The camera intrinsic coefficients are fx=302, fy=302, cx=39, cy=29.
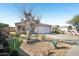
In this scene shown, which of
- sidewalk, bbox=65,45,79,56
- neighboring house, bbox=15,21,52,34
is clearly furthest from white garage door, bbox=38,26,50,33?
sidewalk, bbox=65,45,79,56

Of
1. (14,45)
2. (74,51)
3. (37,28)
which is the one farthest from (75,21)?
(14,45)

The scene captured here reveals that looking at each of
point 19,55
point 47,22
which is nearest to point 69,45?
point 47,22

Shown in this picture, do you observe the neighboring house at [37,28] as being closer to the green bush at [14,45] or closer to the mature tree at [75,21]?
the green bush at [14,45]

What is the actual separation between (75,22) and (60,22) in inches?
6.9

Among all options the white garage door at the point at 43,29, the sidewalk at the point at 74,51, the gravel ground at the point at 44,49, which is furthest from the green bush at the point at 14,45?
the sidewalk at the point at 74,51

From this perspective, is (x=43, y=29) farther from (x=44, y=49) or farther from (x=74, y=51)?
(x=74, y=51)

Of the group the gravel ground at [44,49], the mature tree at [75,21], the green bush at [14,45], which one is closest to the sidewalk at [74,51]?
the gravel ground at [44,49]

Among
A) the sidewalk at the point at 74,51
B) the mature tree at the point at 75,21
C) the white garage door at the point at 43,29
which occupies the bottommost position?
the sidewalk at the point at 74,51

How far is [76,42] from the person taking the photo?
353 centimetres

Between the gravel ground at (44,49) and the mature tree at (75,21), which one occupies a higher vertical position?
the mature tree at (75,21)

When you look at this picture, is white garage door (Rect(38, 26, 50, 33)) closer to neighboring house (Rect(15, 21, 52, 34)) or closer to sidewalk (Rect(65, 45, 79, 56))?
neighboring house (Rect(15, 21, 52, 34))

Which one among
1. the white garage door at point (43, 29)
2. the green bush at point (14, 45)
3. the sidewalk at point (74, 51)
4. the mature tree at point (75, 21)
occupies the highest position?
the mature tree at point (75, 21)

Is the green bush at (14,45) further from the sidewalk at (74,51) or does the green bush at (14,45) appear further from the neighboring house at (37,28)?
the sidewalk at (74,51)

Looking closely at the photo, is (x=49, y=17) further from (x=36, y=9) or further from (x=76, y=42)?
(x=76, y=42)
